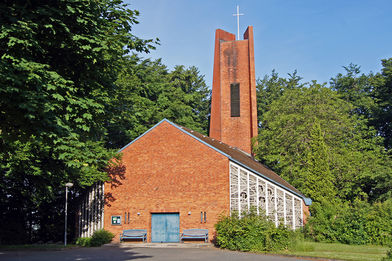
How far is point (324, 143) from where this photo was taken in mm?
Answer: 30375

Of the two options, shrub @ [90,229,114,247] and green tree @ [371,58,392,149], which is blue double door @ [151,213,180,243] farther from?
green tree @ [371,58,392,149]

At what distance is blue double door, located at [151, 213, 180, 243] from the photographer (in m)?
25.5

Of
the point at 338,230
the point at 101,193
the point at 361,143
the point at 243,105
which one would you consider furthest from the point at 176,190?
the point at 361,143

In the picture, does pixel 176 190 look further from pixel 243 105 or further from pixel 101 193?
pixel 243 105

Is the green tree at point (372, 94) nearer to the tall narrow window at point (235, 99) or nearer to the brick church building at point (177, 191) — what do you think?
the tall narrow window at point (235, 99)

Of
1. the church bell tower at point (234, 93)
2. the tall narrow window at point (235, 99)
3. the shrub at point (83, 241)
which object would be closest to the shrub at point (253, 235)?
the shrub at point (83, 241)

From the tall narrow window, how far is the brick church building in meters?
9.60

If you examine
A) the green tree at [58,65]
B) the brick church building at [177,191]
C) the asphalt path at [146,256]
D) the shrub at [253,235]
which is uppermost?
the green tree at [58,65]

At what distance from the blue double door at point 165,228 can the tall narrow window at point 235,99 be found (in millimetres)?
13109

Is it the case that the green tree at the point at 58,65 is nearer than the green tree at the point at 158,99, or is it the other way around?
the green tree at the point at 58,65

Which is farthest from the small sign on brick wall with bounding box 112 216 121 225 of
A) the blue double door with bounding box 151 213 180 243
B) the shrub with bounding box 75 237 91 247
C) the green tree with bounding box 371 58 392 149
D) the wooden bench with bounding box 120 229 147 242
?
the green tree with bounding box 371 58 392 149

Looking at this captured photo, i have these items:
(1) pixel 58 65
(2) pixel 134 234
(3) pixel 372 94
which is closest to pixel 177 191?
(2) pixel 134 234

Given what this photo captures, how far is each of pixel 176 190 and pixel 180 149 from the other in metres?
2.67

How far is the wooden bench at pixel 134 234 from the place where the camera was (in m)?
25.4
